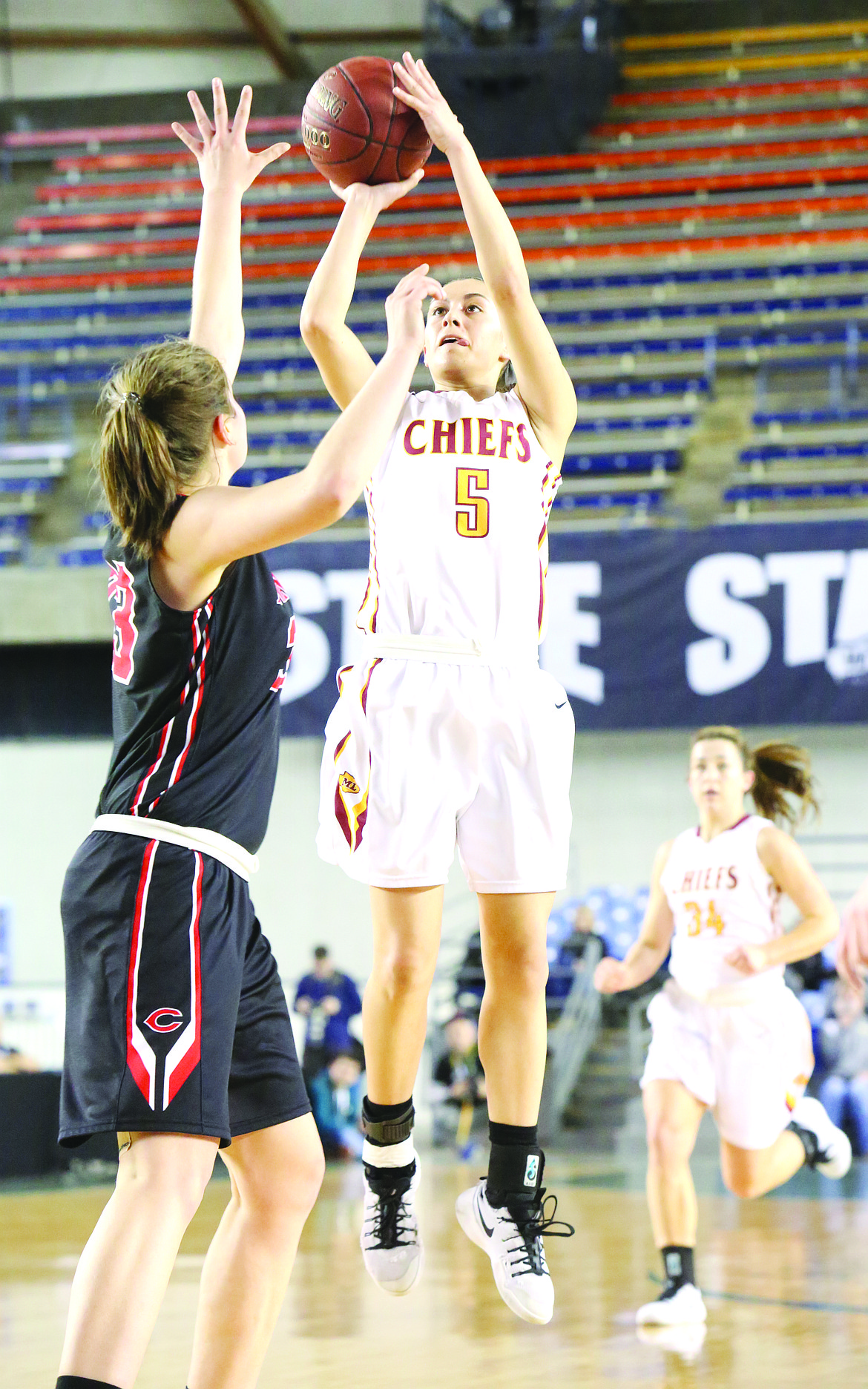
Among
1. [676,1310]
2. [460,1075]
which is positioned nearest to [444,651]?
[676,1310]

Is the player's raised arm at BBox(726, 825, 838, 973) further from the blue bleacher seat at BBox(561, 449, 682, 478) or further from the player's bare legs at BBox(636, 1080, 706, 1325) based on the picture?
the blue bleacher seat at BBox(561, 449, 682, 478)

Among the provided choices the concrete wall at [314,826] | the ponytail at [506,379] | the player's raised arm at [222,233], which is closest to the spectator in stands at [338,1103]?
the concrete wall at [314,826]

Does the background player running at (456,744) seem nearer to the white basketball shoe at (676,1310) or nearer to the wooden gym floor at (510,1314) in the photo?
the wooden gym floor at (510,1314)

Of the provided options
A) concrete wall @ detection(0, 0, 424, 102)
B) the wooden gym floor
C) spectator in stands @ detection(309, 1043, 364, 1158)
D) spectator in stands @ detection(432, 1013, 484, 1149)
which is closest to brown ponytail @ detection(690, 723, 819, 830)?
the wooden gym floor

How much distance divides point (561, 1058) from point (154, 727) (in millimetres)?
8624

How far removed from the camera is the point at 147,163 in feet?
57.6

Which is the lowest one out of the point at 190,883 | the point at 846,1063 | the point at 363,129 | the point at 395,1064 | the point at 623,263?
the point at 846,1063

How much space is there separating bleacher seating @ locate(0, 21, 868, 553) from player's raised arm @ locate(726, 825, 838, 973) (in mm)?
6491

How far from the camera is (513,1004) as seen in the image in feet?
11.0

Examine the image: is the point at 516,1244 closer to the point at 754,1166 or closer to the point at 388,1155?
the point at 388,1155

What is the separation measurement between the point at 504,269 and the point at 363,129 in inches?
17.5

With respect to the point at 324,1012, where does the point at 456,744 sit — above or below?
above

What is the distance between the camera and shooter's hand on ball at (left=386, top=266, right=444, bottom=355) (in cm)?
282

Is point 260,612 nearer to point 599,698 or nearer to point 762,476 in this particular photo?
point 599,698
